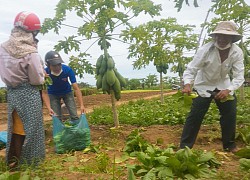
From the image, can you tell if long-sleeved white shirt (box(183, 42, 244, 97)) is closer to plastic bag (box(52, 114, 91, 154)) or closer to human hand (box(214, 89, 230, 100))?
human hand (box(214, 89, 230, 100))

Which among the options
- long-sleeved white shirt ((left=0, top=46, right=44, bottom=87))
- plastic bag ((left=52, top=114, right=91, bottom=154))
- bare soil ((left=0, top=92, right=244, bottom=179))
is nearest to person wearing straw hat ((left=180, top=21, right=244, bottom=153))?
bare soil ((left=0, top=92, right=244, bottom=179))

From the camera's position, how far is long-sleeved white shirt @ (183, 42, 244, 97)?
428 cm

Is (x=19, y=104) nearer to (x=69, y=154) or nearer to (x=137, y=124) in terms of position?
(x=69, y=154)

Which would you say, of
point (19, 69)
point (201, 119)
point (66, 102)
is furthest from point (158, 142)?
point (19, 69)

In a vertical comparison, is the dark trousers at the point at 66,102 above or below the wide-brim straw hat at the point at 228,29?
below

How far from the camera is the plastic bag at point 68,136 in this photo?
4.64m

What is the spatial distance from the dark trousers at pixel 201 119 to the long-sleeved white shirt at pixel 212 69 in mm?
126

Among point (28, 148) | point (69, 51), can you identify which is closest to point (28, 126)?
point (28, 148)

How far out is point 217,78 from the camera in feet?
14.4

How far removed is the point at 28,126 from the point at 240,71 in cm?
250

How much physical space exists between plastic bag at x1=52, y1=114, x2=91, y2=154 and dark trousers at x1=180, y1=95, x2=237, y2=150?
1.32m

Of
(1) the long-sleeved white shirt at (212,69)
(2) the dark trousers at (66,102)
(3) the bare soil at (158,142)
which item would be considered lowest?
(3) the bare soil at (158,142)

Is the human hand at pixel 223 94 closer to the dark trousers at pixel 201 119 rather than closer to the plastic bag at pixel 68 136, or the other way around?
the dark trousers at pixel 201 119

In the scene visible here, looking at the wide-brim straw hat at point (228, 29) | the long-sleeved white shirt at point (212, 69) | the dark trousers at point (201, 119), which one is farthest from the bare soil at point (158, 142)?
the wide-brim straw hat at point (228, 29)
